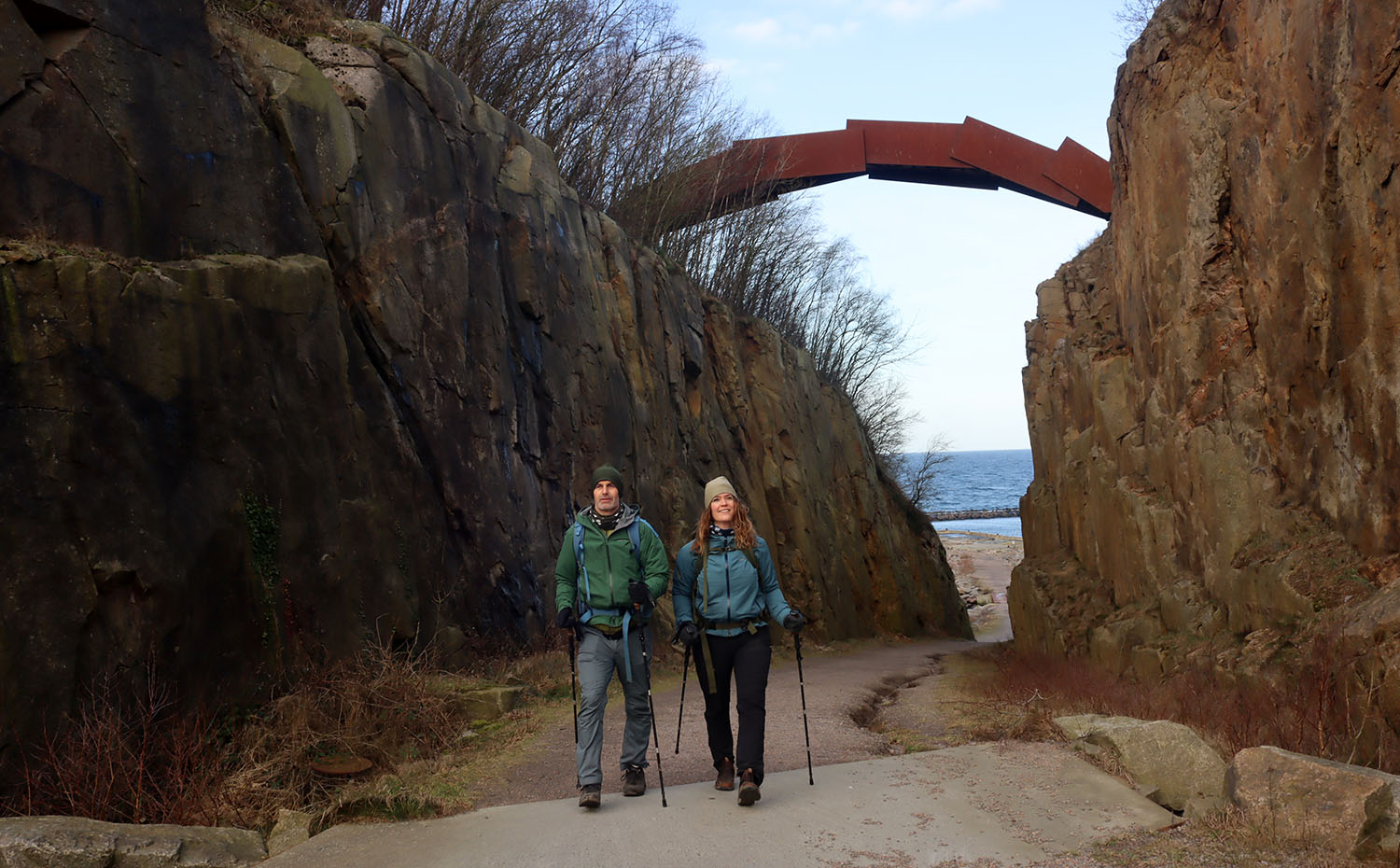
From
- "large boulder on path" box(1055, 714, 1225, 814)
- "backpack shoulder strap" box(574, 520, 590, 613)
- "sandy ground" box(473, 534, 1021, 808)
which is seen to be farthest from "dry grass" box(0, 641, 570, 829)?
"large boulder on path" box(1055, 714, 1225, 814)

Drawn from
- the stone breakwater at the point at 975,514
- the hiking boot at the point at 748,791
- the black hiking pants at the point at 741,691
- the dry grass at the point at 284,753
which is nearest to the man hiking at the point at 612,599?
the black hiking pants at the point at 741,691

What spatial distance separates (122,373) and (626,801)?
4.72 meters

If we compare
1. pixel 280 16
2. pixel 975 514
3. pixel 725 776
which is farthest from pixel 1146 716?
pixel 975 514

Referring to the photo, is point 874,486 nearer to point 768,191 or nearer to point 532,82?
point 768,191

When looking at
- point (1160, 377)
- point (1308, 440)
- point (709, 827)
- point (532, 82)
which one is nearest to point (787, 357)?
point (532, 82)

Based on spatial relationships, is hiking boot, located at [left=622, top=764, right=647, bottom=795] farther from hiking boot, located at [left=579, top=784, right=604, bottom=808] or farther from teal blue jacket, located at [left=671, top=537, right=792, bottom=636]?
teal blue jacket, located at [left=671, top=537, right=792, bottom=636]

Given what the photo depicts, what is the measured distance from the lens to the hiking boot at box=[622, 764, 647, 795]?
282 inches

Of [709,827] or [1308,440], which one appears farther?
[1308,440]

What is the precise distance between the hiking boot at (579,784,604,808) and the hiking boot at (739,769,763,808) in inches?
34.5

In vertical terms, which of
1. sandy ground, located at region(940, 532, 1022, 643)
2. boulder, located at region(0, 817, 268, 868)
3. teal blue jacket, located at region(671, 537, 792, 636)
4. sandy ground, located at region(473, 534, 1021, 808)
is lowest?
sandy ground, located at region(940, 532, 1022, 643)

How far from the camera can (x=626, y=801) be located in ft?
23.2

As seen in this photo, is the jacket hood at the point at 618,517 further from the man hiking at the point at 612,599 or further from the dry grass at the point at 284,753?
the dry grass at the point at 284,753

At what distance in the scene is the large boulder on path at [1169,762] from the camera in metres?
6.82

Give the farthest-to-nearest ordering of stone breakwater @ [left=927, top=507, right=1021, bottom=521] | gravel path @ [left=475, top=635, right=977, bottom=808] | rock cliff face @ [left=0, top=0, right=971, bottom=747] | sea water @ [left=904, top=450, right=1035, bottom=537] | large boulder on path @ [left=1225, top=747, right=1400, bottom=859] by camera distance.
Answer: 1. stone breakwater @ [left=927, top=507, right=1021, bottom=521]
2. sea water @ [left=904, top=450, right=1035, bottom=537]
3. gravel path @ [left=475, top=635, right=977, bottom=808]
4. rock cliff face @ [left=0, top=0, right=971, bottom=747]
5. large boulder on path @ [left=1225, top=747, right=1400, bottom=859]
